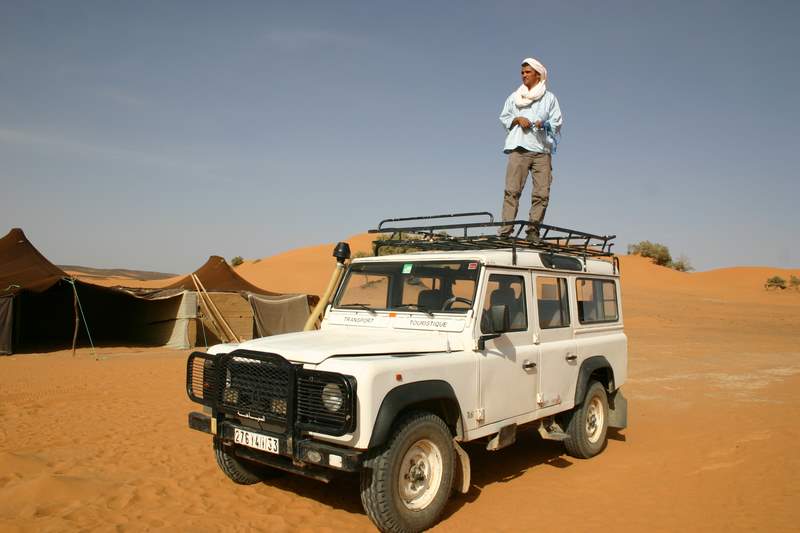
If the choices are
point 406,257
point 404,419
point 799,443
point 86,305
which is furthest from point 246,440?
point 86,305

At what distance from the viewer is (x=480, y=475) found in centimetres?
644

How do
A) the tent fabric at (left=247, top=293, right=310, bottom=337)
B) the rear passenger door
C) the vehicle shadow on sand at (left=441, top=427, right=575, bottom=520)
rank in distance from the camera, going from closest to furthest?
the vehicle shadow on sand at (left=441, top=427, right=575, bottom=520), the rear passenger door, the tent fabric at (left=247, top=293, right=310, bottom=337)

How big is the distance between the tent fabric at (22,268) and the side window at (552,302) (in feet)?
46.6

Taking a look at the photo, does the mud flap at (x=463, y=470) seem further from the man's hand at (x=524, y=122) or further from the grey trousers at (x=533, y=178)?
the man's hand at (x=524, y=122)

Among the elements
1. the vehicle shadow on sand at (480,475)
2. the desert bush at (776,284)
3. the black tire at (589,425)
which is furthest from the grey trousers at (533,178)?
the desert bush at (776,284)

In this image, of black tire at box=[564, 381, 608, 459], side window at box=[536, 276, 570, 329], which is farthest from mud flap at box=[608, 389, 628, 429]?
side window at box=[536, 276, 570, 329]

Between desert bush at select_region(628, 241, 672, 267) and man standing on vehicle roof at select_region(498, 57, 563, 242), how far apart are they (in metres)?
53.9

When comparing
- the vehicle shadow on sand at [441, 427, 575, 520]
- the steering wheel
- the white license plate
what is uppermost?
the steering wheel

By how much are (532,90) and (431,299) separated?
3415mm

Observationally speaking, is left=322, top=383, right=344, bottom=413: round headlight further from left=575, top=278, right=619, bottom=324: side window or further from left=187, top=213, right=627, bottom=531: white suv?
left=575, top=278, right=619, bottom=324: side window

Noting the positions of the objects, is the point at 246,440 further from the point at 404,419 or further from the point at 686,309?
the point at 686,309

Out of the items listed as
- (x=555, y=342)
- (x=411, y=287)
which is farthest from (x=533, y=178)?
(x=411, y=287)

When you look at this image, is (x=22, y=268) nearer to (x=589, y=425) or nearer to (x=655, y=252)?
(x=589, y=425)

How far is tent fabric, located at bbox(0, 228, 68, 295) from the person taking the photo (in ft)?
51.8
